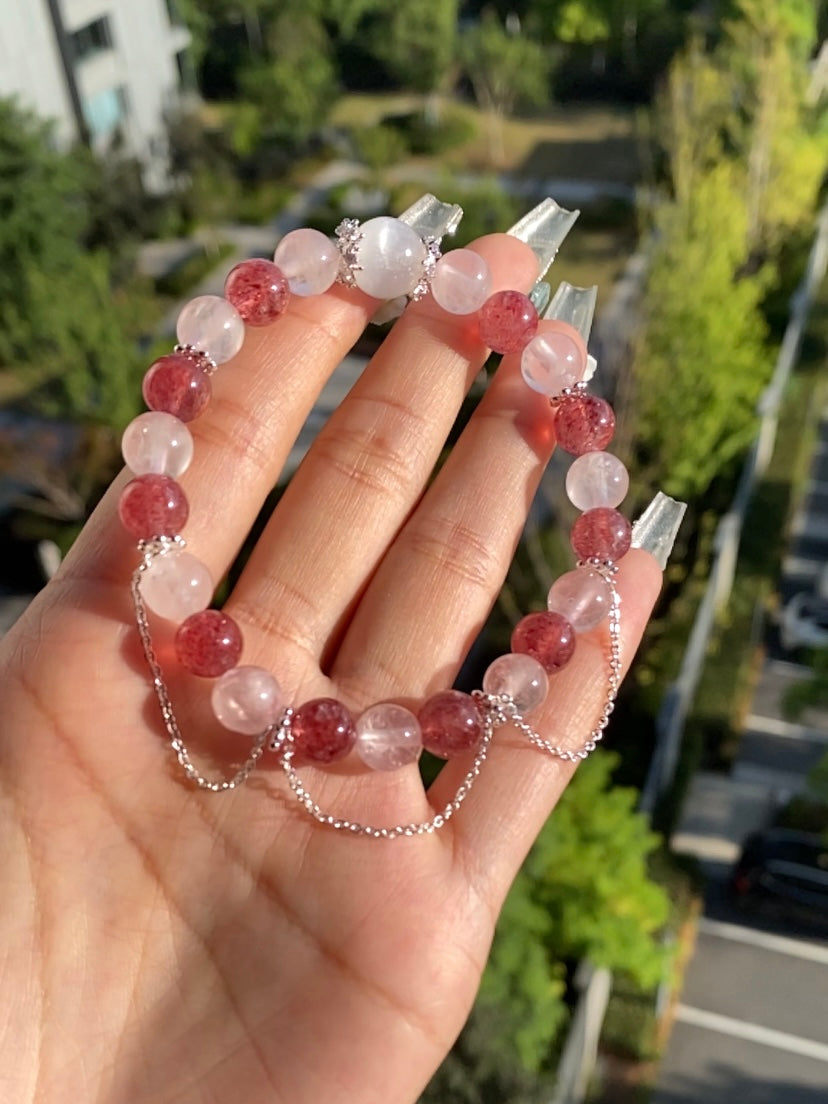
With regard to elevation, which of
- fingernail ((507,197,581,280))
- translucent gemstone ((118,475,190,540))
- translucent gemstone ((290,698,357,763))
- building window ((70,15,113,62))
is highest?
fingernail ((507,197,581,280))

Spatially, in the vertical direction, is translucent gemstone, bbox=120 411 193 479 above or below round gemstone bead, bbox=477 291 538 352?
below

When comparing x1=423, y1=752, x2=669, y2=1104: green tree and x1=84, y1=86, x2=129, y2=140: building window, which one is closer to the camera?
x1=423, y1=752, x2=669, y2=1104: green tree

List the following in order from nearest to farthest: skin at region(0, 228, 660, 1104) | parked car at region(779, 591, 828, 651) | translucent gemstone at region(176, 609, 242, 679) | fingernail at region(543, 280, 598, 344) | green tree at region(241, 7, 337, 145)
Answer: skin at region(0, 228, 660, 1104) < translucent gemstone at region(176, 609, 242, 679) < fingernail at region(543, 280, 598, 344) < parked car at region(779, 591, 828, 651) < green tree at region(241, 7, 337, 145)

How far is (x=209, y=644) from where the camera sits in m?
2.93

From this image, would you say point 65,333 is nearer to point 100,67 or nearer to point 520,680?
point 520,680

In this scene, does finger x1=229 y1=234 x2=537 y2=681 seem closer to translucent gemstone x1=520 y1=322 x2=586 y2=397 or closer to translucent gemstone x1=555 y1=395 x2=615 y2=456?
translucent gemstone x1=520 y1=322 x2=586 y2=397

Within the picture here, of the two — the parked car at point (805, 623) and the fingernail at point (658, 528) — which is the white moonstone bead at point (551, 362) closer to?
the fingernail at point (658, 528)

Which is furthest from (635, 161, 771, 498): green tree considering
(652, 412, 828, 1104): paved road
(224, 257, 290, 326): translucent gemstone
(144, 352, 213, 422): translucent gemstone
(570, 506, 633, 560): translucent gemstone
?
(144, 352, 213, 422): translucent gemstone

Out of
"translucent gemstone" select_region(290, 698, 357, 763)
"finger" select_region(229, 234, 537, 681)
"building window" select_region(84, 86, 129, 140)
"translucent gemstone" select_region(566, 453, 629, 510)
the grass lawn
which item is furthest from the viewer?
the grass lawn

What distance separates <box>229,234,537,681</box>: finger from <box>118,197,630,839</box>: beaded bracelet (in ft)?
0.50

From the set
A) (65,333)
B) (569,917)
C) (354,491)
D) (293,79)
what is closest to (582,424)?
(354,491)

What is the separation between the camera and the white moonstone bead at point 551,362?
3340mm

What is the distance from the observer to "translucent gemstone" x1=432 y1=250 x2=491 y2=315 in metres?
3.42

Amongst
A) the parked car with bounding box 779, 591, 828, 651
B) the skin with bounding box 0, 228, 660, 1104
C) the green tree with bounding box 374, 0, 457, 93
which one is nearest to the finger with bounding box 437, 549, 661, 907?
the skin with bounding box 0, 228, 660, 1104
